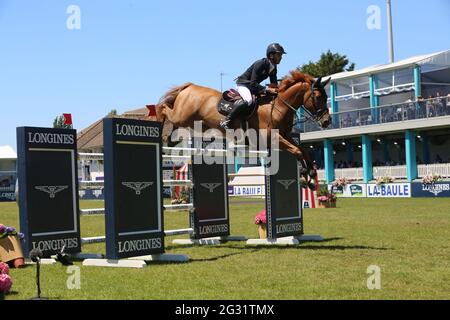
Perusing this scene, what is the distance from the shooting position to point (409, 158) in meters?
36.0

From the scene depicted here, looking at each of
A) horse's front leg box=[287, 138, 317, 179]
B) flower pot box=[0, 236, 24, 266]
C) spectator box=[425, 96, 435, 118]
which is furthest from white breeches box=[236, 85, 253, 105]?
spectator box=[425, 96, 435, 118]

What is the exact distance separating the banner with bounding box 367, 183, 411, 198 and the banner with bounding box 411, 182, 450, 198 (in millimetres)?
416

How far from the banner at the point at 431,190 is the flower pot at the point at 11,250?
28259mm

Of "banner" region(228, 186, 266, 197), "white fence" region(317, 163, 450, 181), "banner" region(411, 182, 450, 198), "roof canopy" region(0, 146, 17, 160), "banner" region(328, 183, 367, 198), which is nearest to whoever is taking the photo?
"banner" region(411, 182, 450, 198)

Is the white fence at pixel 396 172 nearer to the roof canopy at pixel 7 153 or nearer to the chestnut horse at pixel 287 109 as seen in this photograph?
the chestnut horse at pixel 287 109

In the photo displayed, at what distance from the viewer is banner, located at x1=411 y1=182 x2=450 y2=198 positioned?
Result: 32.8m

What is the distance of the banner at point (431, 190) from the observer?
108 ft

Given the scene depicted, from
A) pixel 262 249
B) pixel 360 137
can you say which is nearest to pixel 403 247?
pixel 262 249

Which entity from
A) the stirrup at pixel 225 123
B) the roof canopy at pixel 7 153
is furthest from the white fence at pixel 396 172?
the roof canopy at pixel 7 153

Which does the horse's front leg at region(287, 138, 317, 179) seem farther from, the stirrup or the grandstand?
the grandstand

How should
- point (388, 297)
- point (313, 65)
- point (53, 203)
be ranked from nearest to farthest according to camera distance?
1. point (388, 297)
2. point (53, 203)
3. point (313, 65)
